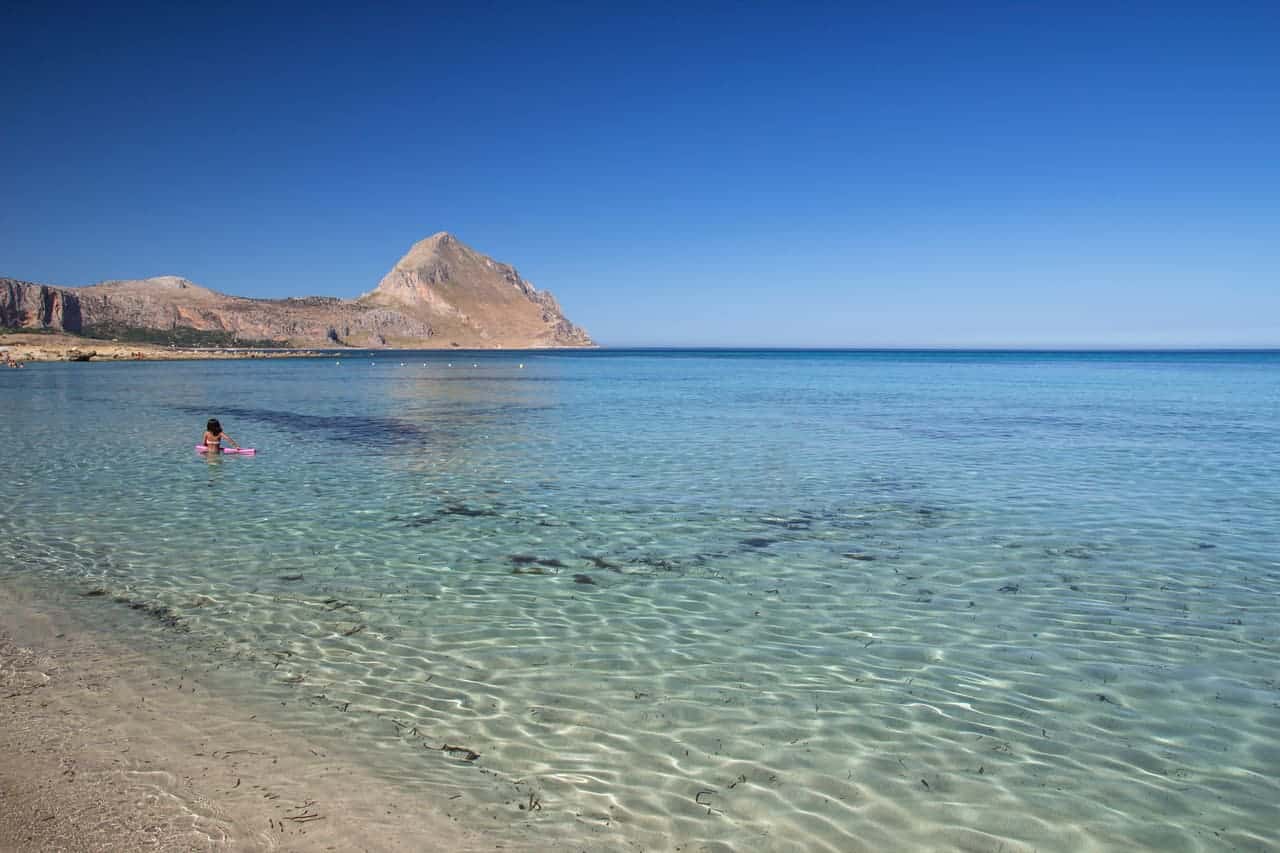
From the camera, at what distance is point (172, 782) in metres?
6.11

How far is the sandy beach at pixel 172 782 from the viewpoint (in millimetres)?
5426

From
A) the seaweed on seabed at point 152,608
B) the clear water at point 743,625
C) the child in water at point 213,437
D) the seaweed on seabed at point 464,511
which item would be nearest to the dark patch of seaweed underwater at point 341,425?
the child in water at point 213,437

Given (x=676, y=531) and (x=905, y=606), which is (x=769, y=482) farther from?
(x=905, y=606)

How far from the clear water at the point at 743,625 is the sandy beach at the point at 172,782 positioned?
17.2 inches

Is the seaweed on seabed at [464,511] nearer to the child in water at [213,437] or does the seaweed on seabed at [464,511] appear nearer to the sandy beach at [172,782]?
the sandy beach at [172,782]

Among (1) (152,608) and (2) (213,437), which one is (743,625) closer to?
(1) (152,608)

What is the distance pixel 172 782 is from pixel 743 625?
6.25 m

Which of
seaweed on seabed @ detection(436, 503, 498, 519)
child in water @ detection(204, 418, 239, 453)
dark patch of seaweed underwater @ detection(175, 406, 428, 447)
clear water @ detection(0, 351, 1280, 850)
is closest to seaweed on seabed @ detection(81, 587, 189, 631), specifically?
clear water @ detection(0, 351, 1280, 850)

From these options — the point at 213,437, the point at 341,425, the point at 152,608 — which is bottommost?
the point at 152,608

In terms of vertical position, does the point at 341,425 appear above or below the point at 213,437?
below

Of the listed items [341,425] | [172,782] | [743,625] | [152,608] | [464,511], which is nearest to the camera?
[172,782]

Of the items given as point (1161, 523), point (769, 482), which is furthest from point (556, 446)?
point (1161, 523)

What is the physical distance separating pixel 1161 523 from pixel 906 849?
42.9ft

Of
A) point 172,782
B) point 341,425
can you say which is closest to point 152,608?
point 172,782
